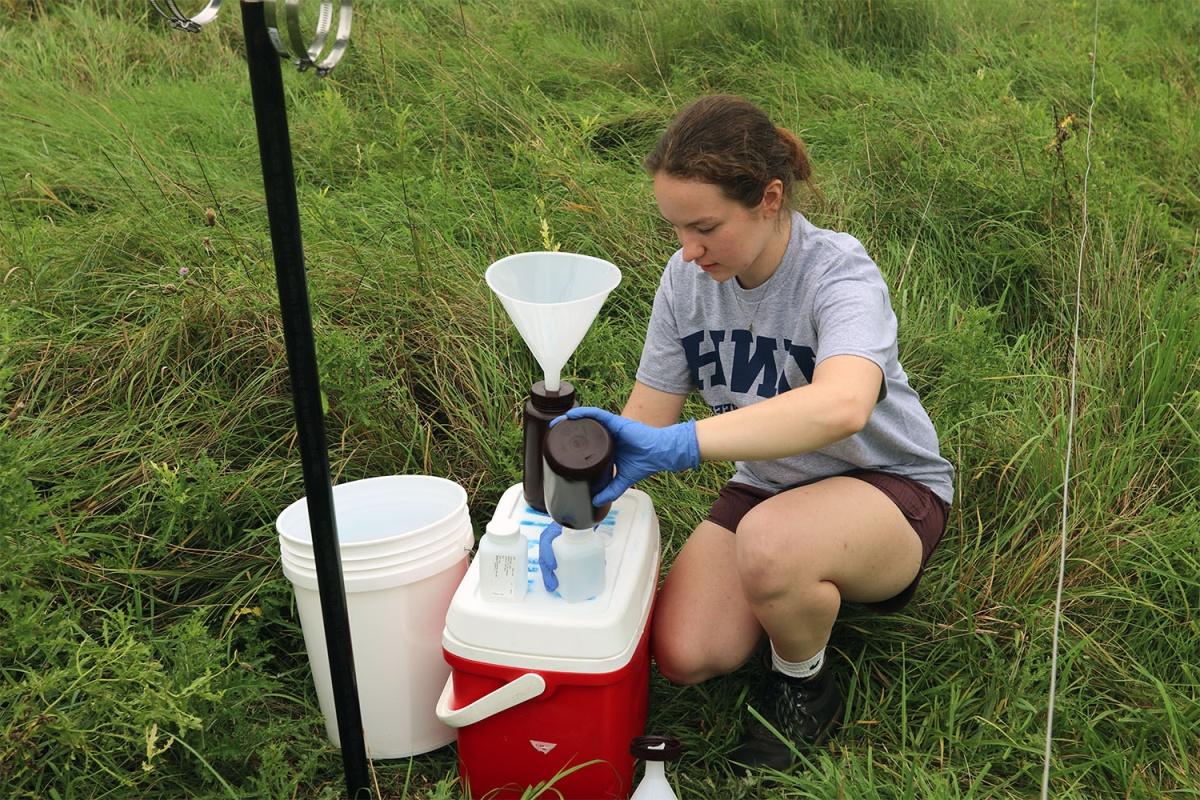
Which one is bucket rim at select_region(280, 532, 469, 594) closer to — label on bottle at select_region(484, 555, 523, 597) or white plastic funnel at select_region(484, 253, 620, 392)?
label on bottle at select_region(484, 555, 523, 597)

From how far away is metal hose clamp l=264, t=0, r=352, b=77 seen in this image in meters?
1.22

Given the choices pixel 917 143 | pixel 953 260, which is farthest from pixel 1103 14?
pixel 953 260

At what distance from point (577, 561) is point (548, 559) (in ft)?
0.17

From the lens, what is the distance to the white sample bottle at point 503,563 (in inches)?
67.7

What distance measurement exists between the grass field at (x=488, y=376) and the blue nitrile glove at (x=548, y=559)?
1.34ft

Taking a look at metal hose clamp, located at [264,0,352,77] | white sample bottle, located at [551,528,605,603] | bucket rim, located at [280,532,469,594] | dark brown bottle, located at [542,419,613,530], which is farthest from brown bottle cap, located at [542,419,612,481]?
metal hose clamp, located at [264,0,352,77]

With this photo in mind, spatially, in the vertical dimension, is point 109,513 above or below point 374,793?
above

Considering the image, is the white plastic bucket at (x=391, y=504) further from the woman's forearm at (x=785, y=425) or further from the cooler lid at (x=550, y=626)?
the woman's forearm at (x=785, y=425)

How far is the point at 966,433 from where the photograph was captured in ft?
7.95

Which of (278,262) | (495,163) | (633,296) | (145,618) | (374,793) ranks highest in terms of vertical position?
(278,262)

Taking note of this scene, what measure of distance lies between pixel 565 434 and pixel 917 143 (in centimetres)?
227

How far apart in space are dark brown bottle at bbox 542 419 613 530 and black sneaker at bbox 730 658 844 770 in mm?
548

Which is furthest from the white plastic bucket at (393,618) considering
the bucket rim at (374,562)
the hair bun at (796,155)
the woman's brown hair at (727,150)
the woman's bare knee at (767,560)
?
the hair bun at (796,155)

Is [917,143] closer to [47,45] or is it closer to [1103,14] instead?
[1103,14]
